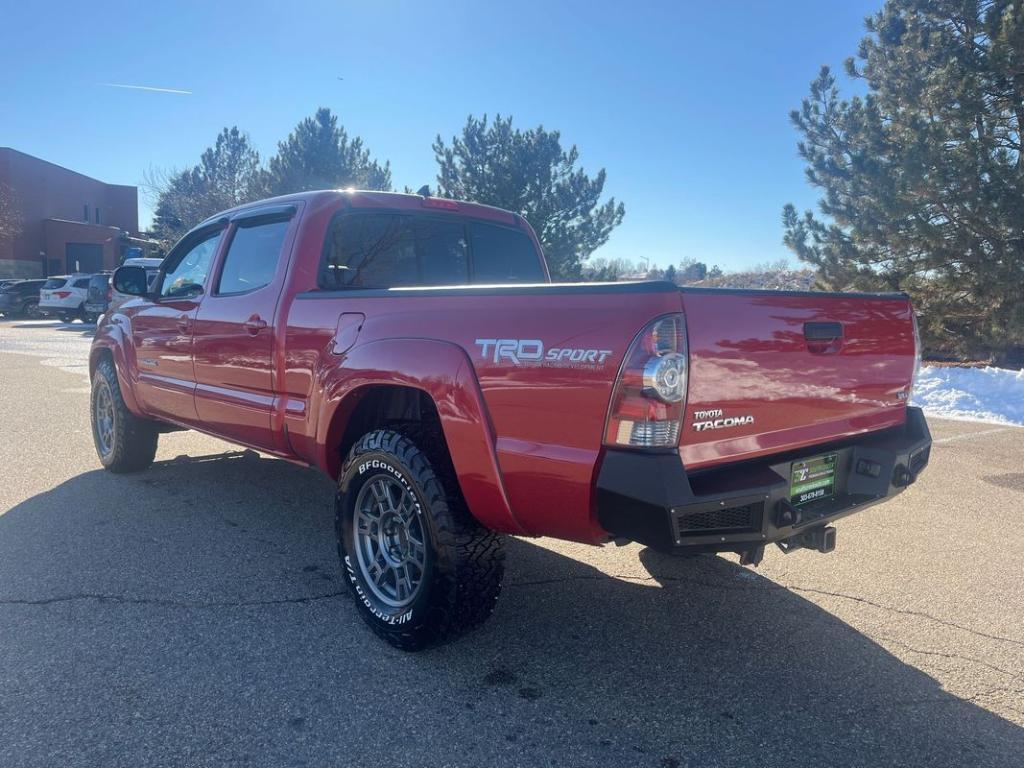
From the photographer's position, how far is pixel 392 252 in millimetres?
4285

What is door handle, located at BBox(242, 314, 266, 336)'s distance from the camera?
13.3ft

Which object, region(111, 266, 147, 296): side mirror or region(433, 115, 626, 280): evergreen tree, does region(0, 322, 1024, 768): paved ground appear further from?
region(433, 115, 626, 280): evergreen tree

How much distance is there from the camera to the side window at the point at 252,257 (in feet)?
13.9

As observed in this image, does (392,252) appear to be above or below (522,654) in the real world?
above

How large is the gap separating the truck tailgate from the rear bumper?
81 millimetres

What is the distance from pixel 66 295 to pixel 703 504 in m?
31.3

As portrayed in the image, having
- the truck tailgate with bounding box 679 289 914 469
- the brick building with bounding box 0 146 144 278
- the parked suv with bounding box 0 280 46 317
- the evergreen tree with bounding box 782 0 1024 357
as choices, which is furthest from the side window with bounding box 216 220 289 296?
the brick building with bounding box 0 146 144 278

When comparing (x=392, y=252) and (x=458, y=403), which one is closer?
(x=458, y=403)

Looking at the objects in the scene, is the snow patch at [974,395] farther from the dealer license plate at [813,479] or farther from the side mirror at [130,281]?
the side mirror at [130,281]

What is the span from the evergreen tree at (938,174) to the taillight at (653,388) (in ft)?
35.3

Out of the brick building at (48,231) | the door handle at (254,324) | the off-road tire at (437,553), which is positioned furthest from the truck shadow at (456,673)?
the brick building at (48,231)

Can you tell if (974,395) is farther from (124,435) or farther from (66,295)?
(66,295)

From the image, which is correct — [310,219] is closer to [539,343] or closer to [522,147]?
[539,343]

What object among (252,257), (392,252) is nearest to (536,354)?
(392,252)
